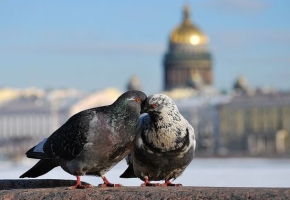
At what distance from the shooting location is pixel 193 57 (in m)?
85.4

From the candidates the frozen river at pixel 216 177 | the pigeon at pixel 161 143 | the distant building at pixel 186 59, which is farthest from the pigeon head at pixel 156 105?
the distant building at pixel 186 59

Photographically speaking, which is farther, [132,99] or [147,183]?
[147,183]

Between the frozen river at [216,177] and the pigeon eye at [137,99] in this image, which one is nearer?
the pigeon eye at [137,99]

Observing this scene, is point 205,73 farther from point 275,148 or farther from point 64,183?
point 64,183

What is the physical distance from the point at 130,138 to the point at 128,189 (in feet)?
0.72

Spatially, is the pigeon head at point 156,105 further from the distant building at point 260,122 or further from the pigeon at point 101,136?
the distant building at point 260,122

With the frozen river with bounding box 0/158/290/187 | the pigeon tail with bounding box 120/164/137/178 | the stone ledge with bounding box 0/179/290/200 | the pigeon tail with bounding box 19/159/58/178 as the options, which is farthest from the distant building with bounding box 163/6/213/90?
the stone ledge with bounding box 0/179/290/200

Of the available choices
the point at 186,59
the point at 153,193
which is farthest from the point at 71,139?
the point at 186,59

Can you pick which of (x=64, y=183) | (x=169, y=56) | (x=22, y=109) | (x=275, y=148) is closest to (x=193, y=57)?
(x=169, y=56)

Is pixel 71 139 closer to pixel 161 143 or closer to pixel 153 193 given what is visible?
pixel 161 143

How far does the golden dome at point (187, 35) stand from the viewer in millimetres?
85581

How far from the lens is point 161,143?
11.3 feet

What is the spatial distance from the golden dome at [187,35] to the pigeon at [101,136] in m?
81.9

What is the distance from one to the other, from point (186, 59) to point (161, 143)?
82.1 metres
